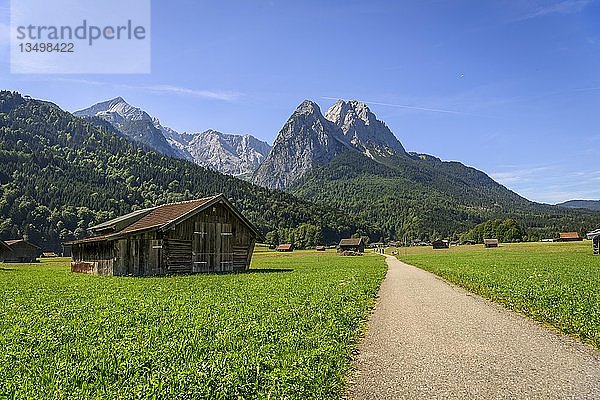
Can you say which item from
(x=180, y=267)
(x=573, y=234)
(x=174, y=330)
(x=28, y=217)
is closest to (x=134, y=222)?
(x=180, y=267)

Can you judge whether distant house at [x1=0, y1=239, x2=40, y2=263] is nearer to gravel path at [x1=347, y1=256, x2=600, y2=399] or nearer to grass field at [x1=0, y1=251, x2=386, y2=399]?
grass field at [x1=0, y1=251, x2=386, y2=399]

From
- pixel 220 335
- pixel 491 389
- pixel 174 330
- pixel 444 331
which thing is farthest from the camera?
pixel 444 331

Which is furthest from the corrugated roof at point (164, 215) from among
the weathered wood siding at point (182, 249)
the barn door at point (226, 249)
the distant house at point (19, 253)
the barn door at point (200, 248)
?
the distant house at point (19, 253)

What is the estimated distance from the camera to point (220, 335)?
13.3 metres

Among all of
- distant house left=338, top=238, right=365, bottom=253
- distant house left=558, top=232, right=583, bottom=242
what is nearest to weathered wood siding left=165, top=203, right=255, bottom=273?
distant house left=338, top=238, right=365, bottom=253

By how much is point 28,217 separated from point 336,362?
159m

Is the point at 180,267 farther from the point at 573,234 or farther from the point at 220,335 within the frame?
the point at 573,234

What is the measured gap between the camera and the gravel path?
9.31 metres

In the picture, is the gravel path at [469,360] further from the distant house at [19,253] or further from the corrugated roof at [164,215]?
the distant house at [19,253]

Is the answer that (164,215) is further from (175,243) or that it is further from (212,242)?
(212,242)

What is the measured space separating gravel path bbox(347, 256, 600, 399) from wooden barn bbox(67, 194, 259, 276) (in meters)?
28.3

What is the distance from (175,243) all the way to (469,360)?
117 ft

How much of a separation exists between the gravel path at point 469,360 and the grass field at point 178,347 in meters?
0.75

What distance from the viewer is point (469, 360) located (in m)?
11.7
